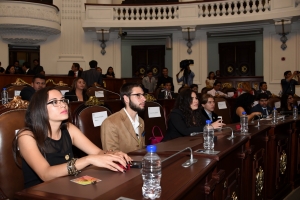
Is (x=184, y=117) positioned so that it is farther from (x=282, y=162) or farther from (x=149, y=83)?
(x=149, y=83)

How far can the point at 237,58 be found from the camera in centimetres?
1303

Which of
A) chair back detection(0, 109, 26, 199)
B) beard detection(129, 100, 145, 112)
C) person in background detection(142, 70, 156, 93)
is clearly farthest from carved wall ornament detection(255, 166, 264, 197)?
person in background detection(142, 70, 156, 93)

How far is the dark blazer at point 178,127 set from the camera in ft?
10.6

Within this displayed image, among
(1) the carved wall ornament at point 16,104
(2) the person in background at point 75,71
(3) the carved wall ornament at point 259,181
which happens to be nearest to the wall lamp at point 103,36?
(2) the person in background at point 75,71

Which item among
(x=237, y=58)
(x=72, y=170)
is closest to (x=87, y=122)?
(x=72, y=170)

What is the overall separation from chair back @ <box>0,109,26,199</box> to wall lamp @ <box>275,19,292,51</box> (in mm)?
9365

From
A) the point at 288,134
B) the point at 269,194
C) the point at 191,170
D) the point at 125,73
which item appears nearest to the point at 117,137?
the point at 191,170

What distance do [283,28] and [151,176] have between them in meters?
9.69

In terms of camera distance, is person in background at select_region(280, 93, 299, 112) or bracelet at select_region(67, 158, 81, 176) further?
person in background at select_region(280, 93, 299, 112)

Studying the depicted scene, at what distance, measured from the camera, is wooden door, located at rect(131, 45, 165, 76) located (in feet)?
44.5

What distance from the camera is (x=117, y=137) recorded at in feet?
8.63

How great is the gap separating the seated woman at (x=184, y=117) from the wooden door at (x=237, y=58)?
395 inches

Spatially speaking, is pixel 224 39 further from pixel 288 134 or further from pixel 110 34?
pixel 288 134

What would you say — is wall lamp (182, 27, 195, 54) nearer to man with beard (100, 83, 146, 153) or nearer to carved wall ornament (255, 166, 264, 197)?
carved wall ornament (255, 166, 264, 197)
